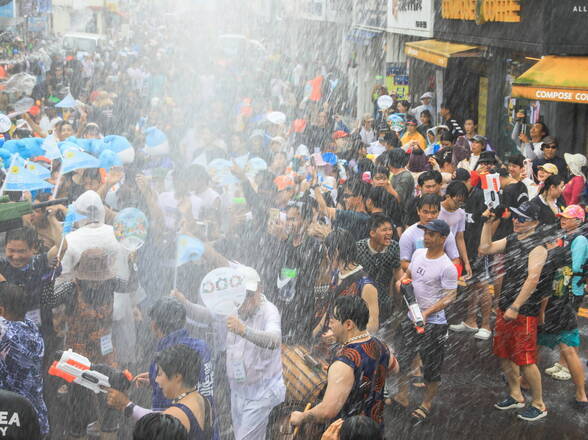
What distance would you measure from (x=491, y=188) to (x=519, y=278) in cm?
216

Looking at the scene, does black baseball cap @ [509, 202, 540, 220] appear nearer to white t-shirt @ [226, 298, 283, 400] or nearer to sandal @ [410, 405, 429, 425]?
sandal @ [410, 405, 429, 425]

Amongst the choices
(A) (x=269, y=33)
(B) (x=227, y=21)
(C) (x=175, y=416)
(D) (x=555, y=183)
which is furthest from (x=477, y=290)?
(B) (x=227, y=21)

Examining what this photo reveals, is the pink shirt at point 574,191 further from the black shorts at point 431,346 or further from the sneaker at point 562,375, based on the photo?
the black shorts at point 431,346

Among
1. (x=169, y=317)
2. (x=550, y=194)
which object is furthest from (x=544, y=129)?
(x=169, y=317)

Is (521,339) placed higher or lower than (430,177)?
lower

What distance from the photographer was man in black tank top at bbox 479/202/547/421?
6.10 meters

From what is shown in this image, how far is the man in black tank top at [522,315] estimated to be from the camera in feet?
20.0

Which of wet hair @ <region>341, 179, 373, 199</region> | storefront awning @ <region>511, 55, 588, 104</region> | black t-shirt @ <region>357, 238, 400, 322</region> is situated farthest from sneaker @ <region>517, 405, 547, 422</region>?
storefront awning @ <region>511, 55, 588, 104</region>

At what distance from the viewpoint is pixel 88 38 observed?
35.1 m

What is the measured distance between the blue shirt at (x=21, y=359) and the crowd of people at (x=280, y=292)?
0.04 feet

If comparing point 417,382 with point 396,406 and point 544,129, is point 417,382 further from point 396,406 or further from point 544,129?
point 544,129

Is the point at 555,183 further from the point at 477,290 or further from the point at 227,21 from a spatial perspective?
the point at 227,21

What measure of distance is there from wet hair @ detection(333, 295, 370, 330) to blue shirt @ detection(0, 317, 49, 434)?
188 centimetres

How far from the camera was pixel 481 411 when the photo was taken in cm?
648
